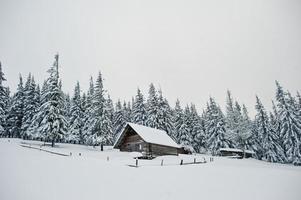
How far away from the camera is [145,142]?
128ft

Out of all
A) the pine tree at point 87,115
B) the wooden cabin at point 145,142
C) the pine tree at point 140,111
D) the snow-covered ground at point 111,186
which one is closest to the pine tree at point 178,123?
the pine tree at point 140,111

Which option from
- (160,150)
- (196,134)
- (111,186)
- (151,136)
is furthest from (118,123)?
(111,186)

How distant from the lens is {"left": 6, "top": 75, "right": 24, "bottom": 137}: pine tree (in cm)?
5153

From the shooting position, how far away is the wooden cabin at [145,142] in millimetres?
39472

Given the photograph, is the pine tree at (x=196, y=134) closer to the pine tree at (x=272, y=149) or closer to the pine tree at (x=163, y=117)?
the pine tree at (x=163, y=117)

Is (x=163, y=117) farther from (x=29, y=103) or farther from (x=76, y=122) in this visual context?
(x=29, y=103)

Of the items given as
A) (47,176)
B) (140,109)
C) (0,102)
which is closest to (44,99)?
(0,102)

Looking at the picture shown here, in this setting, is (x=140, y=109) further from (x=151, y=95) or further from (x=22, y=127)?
(x=22, y=127)

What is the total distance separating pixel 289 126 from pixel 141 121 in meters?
35.8

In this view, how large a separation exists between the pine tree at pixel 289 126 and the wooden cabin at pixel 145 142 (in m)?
25.9

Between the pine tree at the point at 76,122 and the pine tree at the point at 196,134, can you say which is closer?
the pine tree at the point at 76,122

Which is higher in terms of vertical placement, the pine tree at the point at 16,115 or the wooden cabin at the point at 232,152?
the pine tree at the point at 16,115

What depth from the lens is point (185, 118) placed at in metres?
61.7

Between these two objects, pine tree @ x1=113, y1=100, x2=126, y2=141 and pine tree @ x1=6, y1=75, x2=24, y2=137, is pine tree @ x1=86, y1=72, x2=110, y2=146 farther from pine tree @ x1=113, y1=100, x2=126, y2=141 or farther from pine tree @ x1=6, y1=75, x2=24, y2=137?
pine tree @ x1=6, y1=75, x2=24, y2=137
